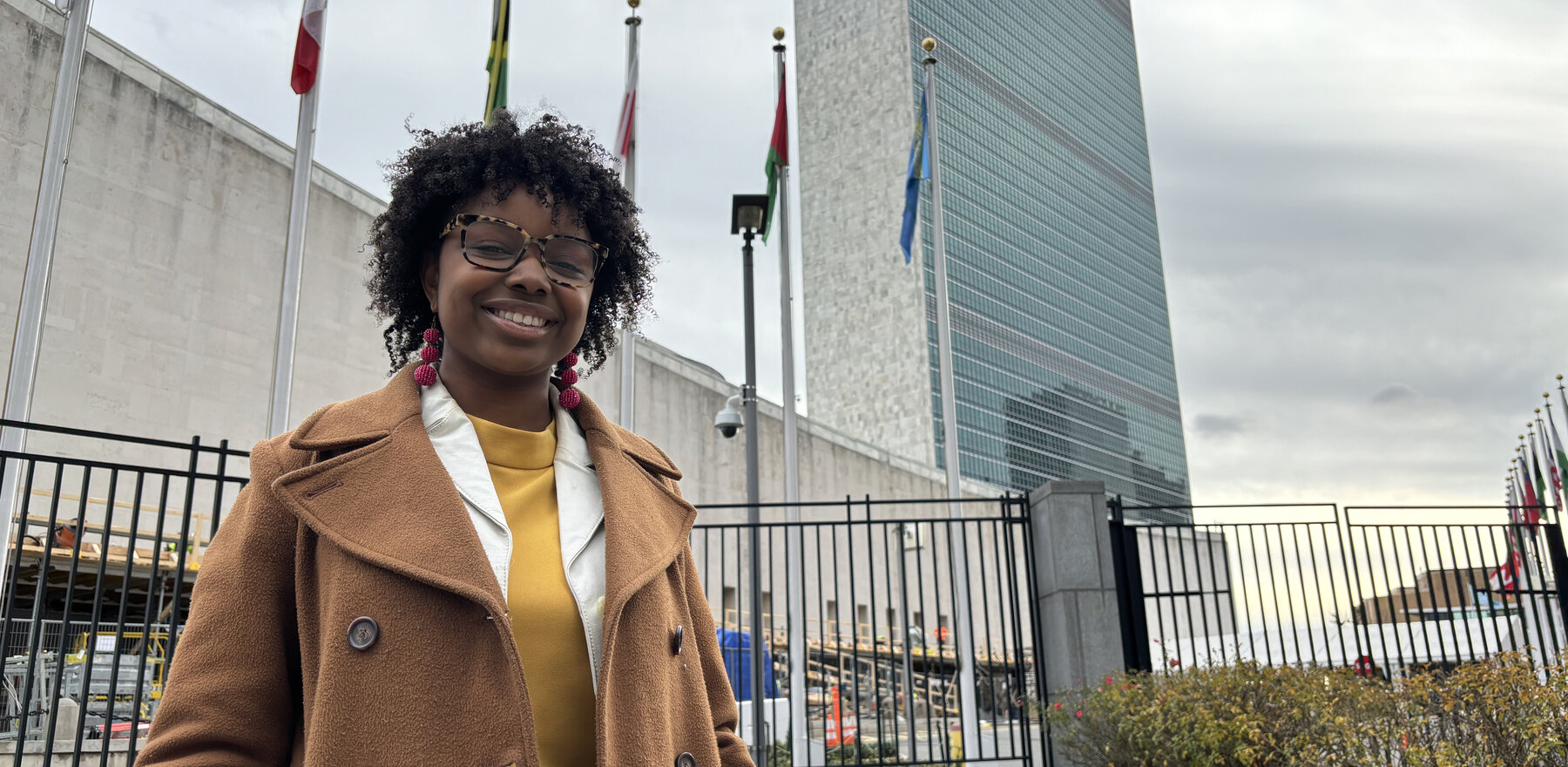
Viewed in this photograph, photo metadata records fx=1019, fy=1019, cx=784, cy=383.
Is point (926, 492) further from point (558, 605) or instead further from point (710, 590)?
point (558, 605)

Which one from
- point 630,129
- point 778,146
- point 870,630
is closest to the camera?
point 630,129

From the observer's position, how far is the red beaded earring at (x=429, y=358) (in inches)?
73.0

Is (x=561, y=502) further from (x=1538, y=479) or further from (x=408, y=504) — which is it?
(x=1538, y=479)

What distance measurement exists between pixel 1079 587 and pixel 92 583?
1407cm

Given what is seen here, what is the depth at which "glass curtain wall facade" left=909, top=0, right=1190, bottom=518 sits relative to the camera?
9638 cm

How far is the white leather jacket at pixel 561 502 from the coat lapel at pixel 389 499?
0.04m

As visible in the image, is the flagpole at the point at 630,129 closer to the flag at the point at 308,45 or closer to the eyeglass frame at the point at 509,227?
the flag at the point at 308,45

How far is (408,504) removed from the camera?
159 centimetres

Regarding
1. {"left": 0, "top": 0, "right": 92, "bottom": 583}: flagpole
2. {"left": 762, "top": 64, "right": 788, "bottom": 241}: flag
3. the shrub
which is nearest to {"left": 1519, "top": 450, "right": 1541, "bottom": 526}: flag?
the shrub

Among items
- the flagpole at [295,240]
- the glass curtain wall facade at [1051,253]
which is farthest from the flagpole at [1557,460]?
the glass curtain wall facade at [1051,253]

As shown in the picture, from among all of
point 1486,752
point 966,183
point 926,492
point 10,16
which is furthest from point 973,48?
point 1486,752

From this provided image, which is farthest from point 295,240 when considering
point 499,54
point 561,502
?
point 561,502

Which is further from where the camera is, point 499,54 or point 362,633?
point 499,54

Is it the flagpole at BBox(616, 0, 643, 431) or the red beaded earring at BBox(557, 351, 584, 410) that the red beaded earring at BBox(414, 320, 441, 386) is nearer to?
the red beaded earring at BBox(557, 351, 584, 410)
